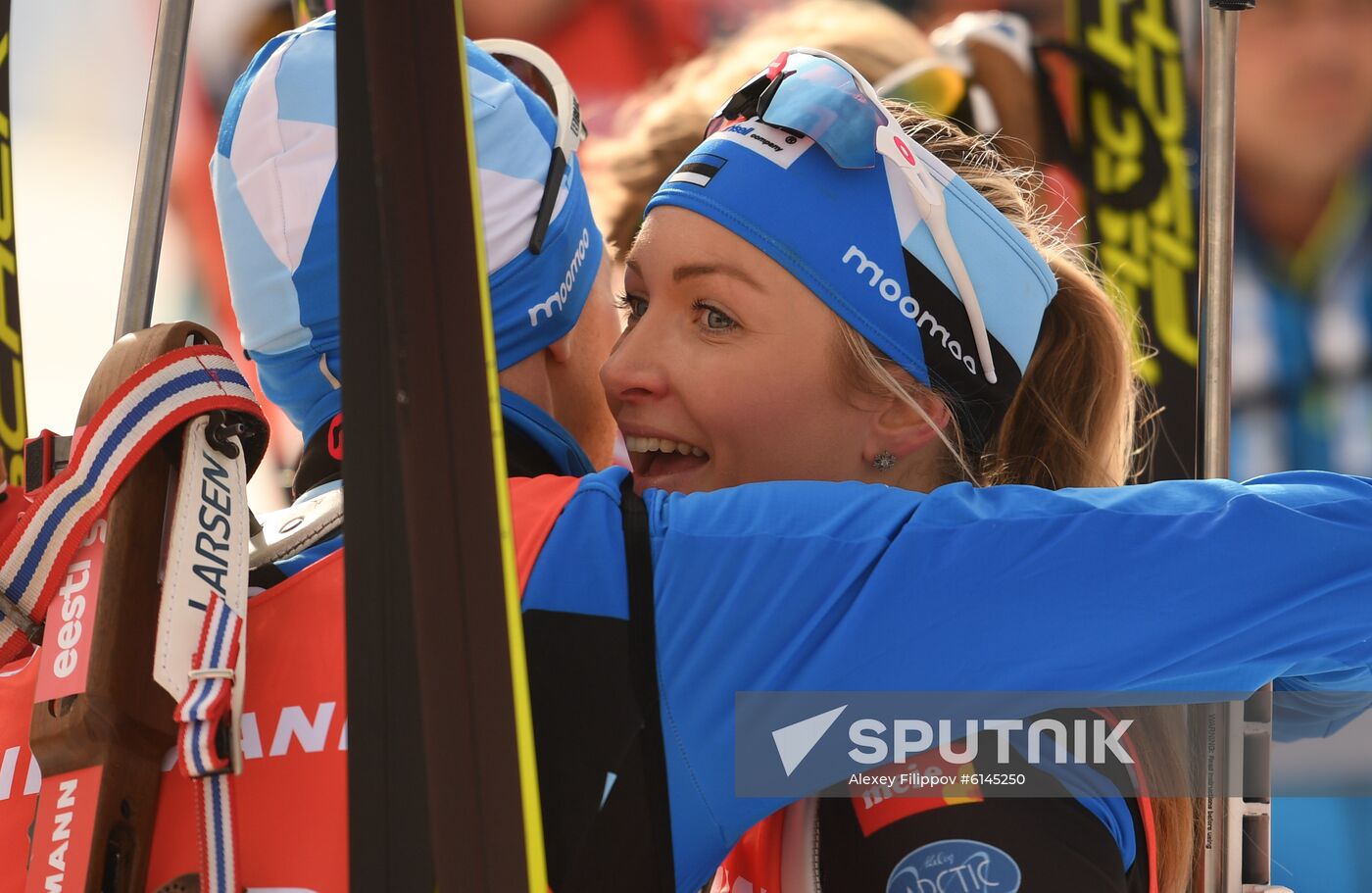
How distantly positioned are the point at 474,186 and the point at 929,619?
0.43 meters

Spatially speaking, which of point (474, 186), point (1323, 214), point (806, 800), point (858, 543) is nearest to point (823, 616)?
point (858, 543)

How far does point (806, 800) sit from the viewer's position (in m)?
1.09

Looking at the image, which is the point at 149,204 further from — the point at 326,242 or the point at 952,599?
the point at 952,599

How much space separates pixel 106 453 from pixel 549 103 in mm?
680

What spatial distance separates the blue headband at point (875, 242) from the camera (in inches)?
50.4

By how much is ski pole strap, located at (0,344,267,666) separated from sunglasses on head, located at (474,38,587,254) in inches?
15.1

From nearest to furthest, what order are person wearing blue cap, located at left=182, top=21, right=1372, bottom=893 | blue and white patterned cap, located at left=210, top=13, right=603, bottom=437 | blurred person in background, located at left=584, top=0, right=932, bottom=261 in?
person wearing blue cap, located at left=182, top=21, right=1372, bottom=893
blue and white patterned cap, located at left=210, top=13, right=603, bottom=437
blurred person in background, located at left=584, top=0, right=932, bottom=261

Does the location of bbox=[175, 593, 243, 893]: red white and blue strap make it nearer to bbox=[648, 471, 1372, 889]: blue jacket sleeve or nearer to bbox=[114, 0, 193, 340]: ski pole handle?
bbox=[648, 471, 1372, 889]: blue jacket sleeve

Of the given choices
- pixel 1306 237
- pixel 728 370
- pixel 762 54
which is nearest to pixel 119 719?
pixel 728 370

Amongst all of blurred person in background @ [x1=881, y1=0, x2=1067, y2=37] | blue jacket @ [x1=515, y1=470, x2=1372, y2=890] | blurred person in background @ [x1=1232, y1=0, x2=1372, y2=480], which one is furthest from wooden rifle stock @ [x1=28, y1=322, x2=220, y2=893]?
blurred person in background @ [x1=881, y1=0, x2=1067, y2=37]

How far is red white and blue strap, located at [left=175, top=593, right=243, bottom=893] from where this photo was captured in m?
0.76

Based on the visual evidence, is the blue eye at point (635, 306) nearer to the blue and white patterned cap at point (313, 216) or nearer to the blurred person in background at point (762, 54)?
the blue and white patterned cap at point (313, 216)

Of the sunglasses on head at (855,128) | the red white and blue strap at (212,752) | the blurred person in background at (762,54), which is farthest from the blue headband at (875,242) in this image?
the blurred person in background at (762,54)

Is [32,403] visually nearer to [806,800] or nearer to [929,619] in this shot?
[806,800]
